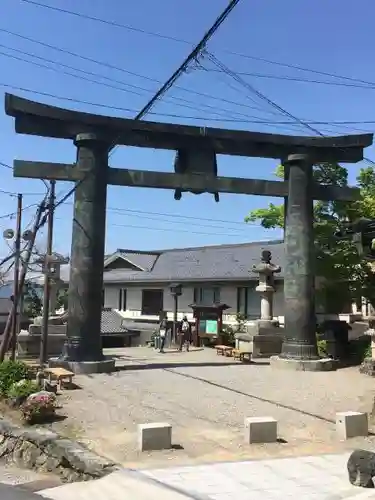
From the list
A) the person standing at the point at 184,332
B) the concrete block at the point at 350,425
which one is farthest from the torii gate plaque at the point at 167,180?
the concrete block at the point at 350,425

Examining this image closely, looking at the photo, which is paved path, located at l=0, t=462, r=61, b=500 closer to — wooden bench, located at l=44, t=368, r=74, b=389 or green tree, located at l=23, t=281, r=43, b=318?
wooden bench, located at l=44, t=368, r=74, b=389

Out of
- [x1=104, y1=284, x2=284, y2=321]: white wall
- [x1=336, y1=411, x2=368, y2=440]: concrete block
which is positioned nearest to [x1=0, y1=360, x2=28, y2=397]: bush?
[x1=336, y1=411, x2=368, y2=440]: concrete block

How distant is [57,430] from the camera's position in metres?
10.3

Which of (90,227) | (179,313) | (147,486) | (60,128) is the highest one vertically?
(60,128)

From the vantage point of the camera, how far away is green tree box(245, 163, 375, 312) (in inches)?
861

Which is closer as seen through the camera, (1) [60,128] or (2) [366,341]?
(1) [60,128]

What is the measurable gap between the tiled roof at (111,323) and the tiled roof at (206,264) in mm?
3271

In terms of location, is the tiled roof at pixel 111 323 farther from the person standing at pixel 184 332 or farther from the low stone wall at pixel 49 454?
the low stone wall at pixel 49 454

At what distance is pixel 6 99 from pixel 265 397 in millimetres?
11481

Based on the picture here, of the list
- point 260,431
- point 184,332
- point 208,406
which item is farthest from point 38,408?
point 184,332

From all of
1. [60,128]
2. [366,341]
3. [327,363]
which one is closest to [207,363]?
[327,363]

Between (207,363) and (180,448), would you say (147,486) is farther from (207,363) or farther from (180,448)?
(207,363)

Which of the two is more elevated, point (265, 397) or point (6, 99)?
point (6, 99)

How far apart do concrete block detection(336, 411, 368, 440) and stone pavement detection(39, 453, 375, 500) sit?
164cm
